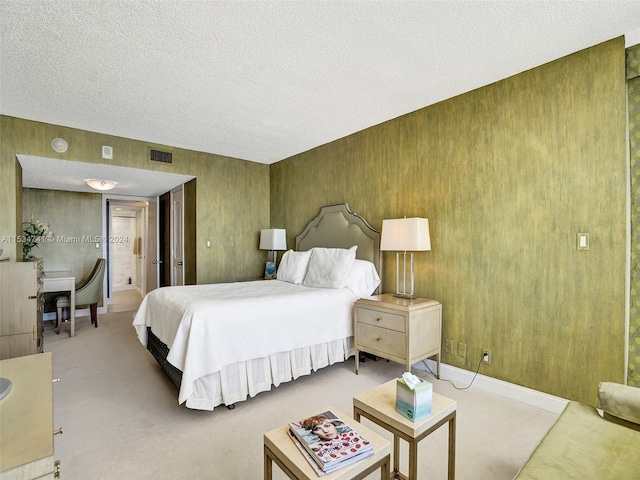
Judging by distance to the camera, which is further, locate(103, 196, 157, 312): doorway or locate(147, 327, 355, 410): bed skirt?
locate(103, 196, 157, 312): doorway

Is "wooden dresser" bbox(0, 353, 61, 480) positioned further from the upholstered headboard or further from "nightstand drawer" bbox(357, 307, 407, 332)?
the upholstered headboard

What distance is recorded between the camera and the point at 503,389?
259cm

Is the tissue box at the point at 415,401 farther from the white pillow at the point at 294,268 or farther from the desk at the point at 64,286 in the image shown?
the desk at the point at 64,286

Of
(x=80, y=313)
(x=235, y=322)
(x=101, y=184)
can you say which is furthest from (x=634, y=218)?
(x=80, y=313)

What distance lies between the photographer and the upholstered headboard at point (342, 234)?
3619mm

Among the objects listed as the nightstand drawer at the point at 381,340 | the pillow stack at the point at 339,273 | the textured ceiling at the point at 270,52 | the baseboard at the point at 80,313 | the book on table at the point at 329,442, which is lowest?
the baseboard at the point at 80,313

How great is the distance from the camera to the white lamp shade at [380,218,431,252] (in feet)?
9.35

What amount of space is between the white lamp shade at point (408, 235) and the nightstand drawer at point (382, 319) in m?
0.60

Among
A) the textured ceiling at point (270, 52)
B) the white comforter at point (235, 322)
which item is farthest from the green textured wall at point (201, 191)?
the white comforter at point (235, 322)

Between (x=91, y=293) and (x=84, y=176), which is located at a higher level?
(x=84, y=176)

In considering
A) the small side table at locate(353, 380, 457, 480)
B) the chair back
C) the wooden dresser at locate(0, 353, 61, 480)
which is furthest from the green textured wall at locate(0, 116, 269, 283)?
the small side table at locate(353, 380, 457, 480)

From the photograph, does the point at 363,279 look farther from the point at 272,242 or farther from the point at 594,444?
the point at 594,444

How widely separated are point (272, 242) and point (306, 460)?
373 centimetres

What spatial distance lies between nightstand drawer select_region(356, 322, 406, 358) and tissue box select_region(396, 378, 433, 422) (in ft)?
3.96
